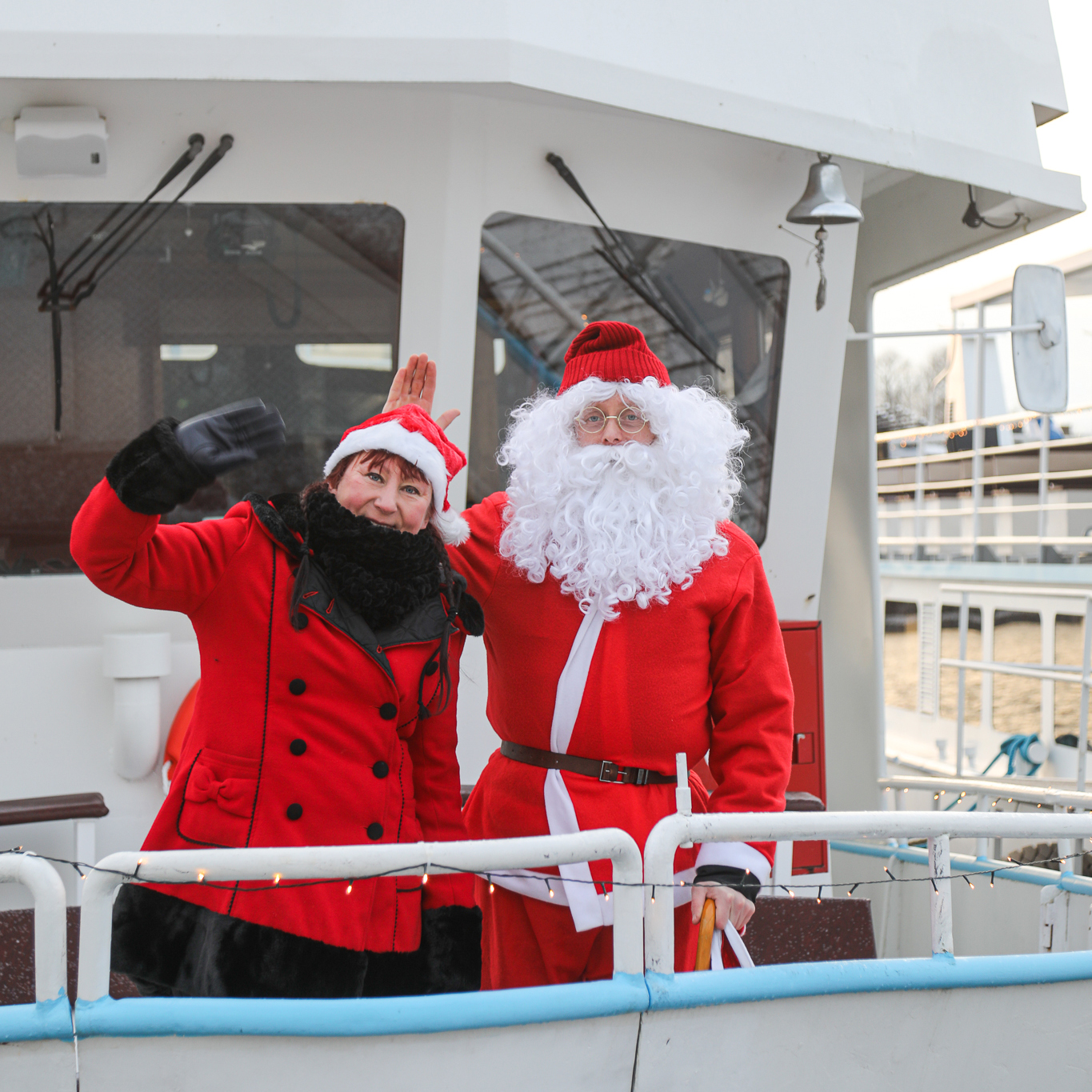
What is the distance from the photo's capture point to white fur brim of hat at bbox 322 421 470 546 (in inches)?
83.5

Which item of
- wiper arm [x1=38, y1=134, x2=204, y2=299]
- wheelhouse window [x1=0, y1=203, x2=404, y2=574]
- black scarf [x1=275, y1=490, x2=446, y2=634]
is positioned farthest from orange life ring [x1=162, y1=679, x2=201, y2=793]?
black scarf [x1=275, y1=490, x2=446, y2=634]

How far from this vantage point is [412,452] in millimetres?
2121

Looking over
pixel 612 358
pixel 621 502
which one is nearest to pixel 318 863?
pixel 621 502

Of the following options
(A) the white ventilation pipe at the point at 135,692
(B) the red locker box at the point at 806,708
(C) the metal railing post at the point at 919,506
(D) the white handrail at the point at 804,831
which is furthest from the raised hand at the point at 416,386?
(C) the metal railing post at the point at 919,506

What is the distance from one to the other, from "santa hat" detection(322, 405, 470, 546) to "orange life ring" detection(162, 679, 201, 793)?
137 cm

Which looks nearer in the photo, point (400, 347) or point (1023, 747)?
point (400, 347)

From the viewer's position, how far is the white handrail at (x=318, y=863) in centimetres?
161

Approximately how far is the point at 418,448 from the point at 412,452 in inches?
0.8

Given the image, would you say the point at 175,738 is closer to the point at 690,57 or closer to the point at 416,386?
the point at 416,386

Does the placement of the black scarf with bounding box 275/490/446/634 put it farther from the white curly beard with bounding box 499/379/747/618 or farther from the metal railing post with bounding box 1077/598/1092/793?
the metal railing post with bounding box 1077/598/1092/793

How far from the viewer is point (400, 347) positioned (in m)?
3.41

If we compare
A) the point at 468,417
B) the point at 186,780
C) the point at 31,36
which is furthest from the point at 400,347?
the point at 186,780

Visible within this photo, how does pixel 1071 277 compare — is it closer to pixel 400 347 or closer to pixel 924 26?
pixel 924 26

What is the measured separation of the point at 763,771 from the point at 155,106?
235cm
